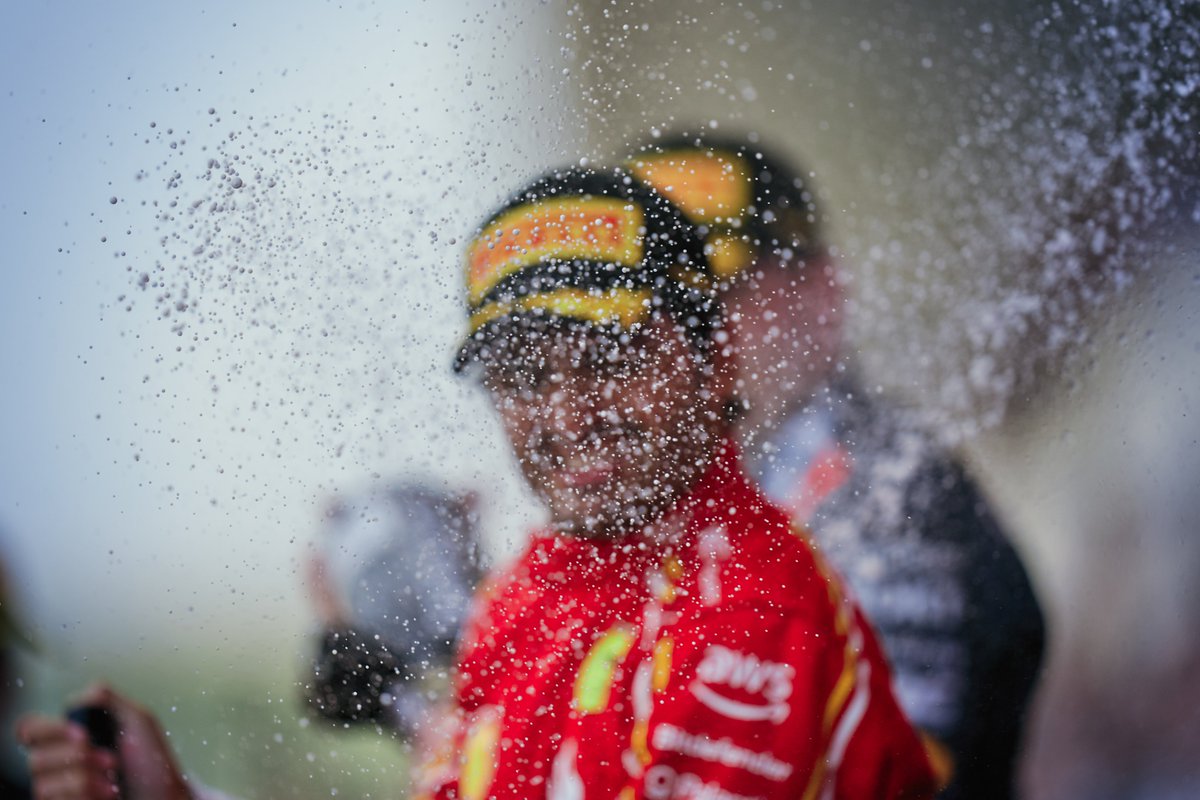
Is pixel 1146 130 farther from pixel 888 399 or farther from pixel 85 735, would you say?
pixel 85 735

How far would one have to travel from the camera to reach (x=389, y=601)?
40cm

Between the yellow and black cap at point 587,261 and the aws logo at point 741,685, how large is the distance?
4.7 inches

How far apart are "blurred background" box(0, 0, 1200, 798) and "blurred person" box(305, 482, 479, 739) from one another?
11 mm

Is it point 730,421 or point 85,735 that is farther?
point 85,735

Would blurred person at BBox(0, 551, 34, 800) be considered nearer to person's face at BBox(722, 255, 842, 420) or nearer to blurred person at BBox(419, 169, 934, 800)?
blurred person at BBox(419, 169, 934, 800)

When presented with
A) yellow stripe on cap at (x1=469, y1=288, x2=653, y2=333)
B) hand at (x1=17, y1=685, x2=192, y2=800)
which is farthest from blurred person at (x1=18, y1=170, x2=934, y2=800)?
hand at (x1=17, y1=685, x2=192, y2=800)

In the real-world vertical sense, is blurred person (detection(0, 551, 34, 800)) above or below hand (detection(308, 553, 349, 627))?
below

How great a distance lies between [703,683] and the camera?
0.35 meters

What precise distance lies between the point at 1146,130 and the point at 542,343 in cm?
27

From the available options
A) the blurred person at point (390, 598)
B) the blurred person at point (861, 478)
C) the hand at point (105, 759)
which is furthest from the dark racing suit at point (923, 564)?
the hand at point (105, 759)

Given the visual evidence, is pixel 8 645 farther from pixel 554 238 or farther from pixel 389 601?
pixel 554 238

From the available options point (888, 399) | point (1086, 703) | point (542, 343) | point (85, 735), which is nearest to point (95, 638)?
point (85, 735)

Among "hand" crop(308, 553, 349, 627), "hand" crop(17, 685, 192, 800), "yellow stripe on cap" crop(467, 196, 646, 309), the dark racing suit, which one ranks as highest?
"yellow stripe on cap" crop(467, 196, 646, 309)

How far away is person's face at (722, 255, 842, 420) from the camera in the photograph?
0.36m
